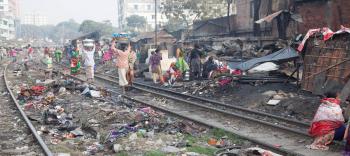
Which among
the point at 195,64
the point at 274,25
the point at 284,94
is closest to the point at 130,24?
the point at 274,25

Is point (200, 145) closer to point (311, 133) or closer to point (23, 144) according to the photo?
point (311, 133)

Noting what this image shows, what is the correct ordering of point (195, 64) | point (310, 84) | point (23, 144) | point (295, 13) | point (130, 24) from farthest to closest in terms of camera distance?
point (130, 24) < point (295, 13) < point (195, 64) < point (310, 84) < point (23, 144)

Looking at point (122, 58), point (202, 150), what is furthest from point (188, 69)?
point (202, 150)

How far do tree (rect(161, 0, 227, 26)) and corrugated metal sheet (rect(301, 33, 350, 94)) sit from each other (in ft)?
115

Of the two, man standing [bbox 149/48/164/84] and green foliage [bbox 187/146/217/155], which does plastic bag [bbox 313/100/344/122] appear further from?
man standing [bbox 149/48/164/84]

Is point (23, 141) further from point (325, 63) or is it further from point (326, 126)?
point (325, 63)

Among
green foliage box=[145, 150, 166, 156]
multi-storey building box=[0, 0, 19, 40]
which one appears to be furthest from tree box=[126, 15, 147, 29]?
green foliage box=[145, 150, 166, 156]

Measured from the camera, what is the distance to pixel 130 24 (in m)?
104

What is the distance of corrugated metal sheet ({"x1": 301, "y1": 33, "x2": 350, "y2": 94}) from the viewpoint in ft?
36.9

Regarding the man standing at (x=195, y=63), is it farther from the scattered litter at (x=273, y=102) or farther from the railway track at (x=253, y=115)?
the scattered litter at (x=273, y=102)

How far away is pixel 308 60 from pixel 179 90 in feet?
19.9

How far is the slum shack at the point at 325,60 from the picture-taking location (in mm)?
11258

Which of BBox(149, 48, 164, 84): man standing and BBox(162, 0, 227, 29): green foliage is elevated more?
BBox(162, 0, 227, 29): green foliage

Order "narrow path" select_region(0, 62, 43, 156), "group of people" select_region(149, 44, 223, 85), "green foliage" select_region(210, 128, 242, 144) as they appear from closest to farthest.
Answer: "narrow path" select_region(0, 62, 43, 156) < "green foliage" select_region(210, 128, 242, 144) < "group of people" select_region(149, 44, 223, 85)
